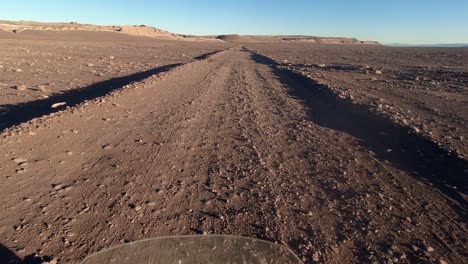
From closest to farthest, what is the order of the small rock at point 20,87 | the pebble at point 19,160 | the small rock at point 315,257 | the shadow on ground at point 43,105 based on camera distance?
the small rock at point 315,257 < the pebble at point 19,160 < the shadow on ground at point 43,105 < the small rock at point 20,87

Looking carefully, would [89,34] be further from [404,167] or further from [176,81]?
[404,167]

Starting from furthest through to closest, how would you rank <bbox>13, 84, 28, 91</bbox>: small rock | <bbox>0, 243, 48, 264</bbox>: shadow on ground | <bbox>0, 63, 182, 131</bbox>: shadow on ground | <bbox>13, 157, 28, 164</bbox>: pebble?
1. <bbox>13, 84, 28, 91</bbox>: small rock
2. <bbox>0, 63, 182, 131</bbox>: shadow on ground
3. <bbox>13, 157, 28, 164</bbox>: pebble
4. <bbox>0, 243, 48, 264</bbox>: shadow on ground

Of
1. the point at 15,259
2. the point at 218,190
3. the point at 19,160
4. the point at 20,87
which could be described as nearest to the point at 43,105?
Result: the point at 20,87

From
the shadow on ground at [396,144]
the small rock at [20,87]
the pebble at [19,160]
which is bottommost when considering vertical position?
the small rock at [20,87]

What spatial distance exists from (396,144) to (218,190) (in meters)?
4.68

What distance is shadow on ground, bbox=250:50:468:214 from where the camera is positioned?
6.41 meters

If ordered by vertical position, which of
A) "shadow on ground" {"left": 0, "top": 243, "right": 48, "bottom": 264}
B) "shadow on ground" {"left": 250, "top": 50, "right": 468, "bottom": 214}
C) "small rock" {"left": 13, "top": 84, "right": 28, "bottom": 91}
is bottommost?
"small rock" {"left": 13, "top": 84, "right": 28, "bottom": 91}

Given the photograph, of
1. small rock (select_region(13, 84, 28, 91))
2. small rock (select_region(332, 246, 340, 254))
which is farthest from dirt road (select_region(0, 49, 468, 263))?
small rock (select_region(13, 84, 28, 91))

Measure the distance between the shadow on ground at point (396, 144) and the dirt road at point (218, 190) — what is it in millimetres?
86

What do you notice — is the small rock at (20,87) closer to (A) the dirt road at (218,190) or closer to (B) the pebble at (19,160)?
(A) the dirt road at (218,190)

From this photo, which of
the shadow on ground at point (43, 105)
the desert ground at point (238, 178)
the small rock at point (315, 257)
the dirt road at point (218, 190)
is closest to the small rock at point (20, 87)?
the shadow on ground at point (43, 105)

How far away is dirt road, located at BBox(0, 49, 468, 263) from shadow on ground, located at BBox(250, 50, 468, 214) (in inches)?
3.4

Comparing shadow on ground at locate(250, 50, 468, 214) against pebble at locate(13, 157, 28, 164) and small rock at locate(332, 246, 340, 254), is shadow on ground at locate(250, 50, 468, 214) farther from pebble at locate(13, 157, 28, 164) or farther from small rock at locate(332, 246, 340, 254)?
pebble at locate(13, 157, 28, 164)

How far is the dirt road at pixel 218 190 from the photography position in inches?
174
